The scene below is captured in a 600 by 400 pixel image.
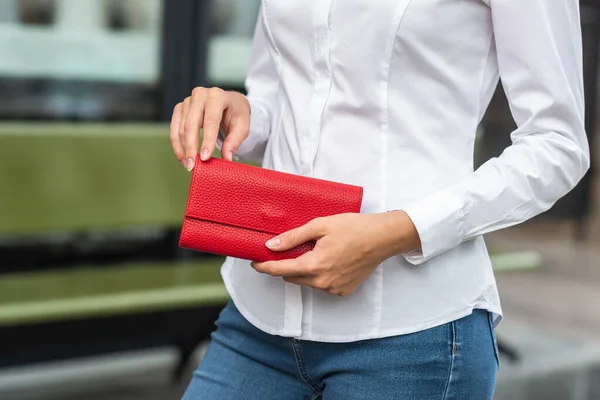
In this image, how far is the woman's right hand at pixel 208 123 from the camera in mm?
952

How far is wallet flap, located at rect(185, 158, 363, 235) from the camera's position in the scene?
3.01 ft

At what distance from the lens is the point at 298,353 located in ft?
3.24

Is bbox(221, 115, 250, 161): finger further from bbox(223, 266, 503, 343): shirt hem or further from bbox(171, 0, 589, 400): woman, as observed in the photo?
bbox(223, 266, 503, 343): shirt hem

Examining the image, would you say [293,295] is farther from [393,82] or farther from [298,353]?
[393,82]

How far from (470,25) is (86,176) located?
2361 mm

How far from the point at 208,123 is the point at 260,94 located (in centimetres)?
23

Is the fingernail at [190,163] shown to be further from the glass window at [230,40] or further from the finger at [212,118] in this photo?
the glass window at [230,40]

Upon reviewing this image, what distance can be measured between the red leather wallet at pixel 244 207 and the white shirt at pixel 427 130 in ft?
0.23

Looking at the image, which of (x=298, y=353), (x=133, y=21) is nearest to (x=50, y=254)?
(x=133, y=21)

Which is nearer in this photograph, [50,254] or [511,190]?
[511,190]

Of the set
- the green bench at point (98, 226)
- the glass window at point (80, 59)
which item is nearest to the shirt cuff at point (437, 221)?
the green bench at point (98, 226)

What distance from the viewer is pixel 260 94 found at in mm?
1202

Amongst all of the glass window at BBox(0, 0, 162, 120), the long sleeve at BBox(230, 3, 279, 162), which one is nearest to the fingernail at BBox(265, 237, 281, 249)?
the long sleeve at BBox(230, 3, 279, 162)

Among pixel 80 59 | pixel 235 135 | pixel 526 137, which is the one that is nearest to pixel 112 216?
pixel 80 59
